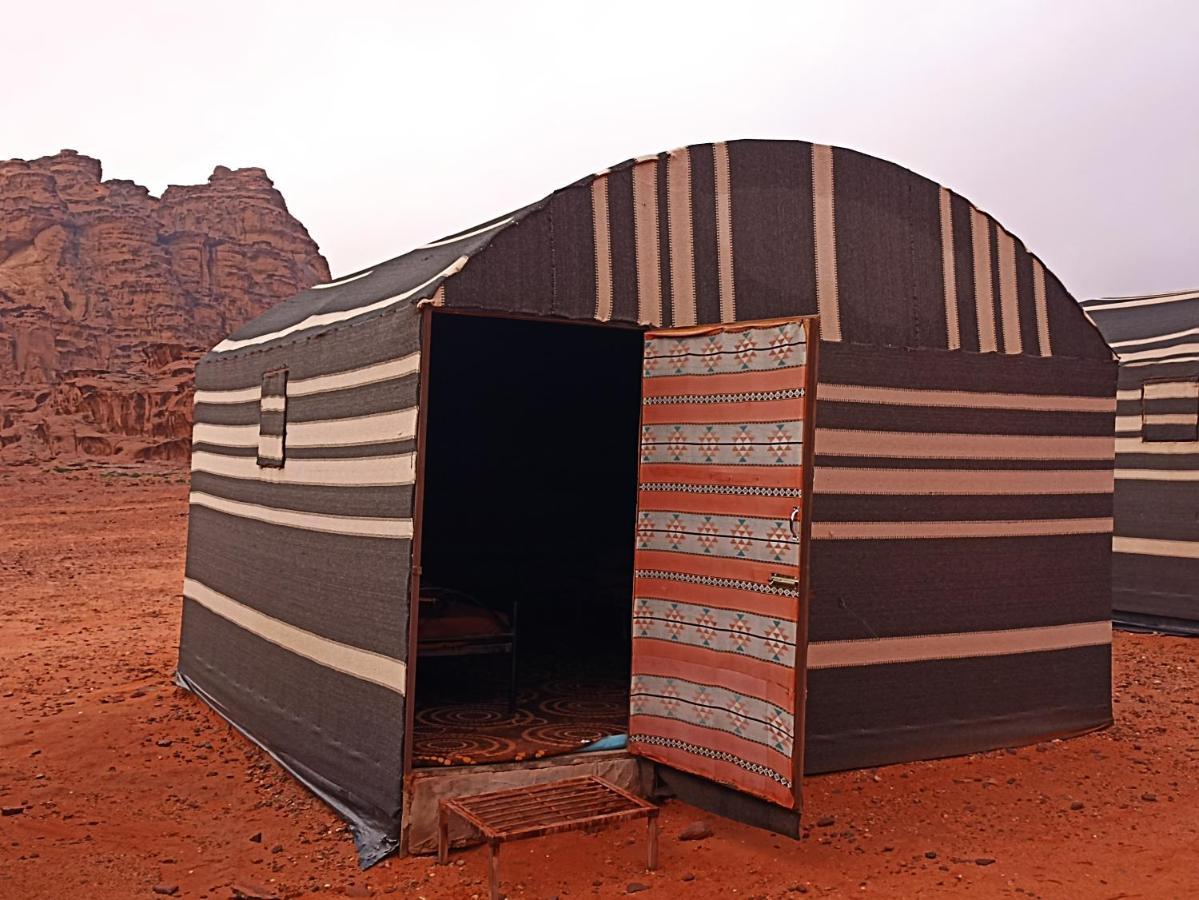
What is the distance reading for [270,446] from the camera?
6.41 meters

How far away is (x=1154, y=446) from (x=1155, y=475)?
277 millimetres

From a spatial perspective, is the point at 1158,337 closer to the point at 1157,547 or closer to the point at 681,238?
the point at 1157,547

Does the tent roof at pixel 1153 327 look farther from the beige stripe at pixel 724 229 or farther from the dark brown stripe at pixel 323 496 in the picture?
the dark brown stripe at pixel 323 496

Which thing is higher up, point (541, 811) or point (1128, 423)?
point (1128, 423)

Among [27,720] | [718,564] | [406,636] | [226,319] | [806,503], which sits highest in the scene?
[226,319]

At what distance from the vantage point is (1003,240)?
6.32 meters

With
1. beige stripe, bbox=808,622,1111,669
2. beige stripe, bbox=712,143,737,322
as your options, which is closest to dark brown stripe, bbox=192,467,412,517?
beige stripe, bbox=712,143,737,322

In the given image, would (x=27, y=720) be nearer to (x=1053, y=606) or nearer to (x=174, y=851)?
(x=174, y=851)

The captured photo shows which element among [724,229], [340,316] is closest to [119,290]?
[340,316]

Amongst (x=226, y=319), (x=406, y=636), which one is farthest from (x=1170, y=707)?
(x=226, y=319)

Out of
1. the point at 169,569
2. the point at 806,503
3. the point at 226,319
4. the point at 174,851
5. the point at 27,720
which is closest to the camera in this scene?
the point at 806,503

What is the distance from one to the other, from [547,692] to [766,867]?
2.24 m

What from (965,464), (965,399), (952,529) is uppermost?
(965,399)

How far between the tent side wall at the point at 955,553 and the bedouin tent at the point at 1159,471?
3.84 meters
